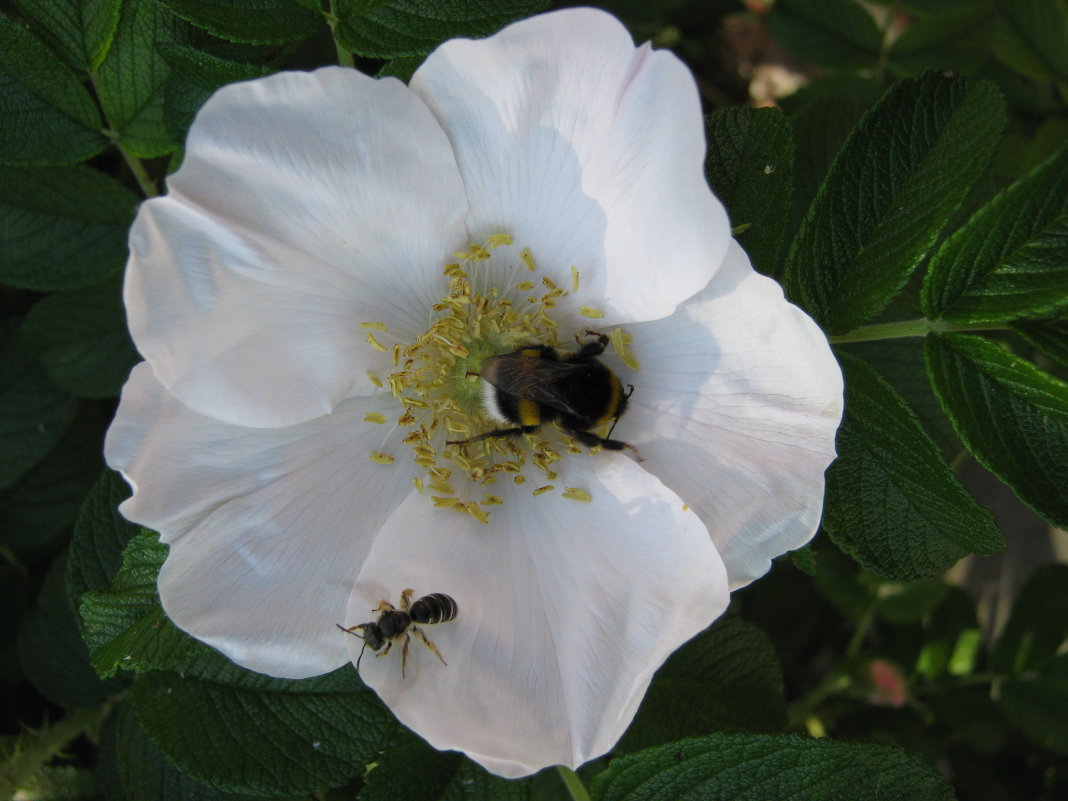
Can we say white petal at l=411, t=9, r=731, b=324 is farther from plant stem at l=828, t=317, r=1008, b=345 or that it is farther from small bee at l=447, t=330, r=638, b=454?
plant stem at l=828, t=317, r=1008, b=345

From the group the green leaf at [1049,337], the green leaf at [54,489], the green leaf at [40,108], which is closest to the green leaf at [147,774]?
the green leaf at [54,489]

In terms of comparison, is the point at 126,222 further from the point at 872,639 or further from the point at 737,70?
the point at 872,639

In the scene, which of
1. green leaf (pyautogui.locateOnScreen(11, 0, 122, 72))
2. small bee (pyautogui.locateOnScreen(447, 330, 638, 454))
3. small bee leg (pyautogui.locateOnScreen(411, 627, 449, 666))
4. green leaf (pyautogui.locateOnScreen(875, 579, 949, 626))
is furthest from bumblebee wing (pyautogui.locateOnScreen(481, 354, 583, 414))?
green leaf (pyautogui.locateOnScreen(875, 579, 949, 626))

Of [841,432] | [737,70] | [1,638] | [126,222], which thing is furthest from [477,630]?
[737,70]

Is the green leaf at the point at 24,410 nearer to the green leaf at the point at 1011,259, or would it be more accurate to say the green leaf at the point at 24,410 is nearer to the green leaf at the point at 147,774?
the green leaf at the point at 147,774

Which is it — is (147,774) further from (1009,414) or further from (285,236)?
(1009,414)
